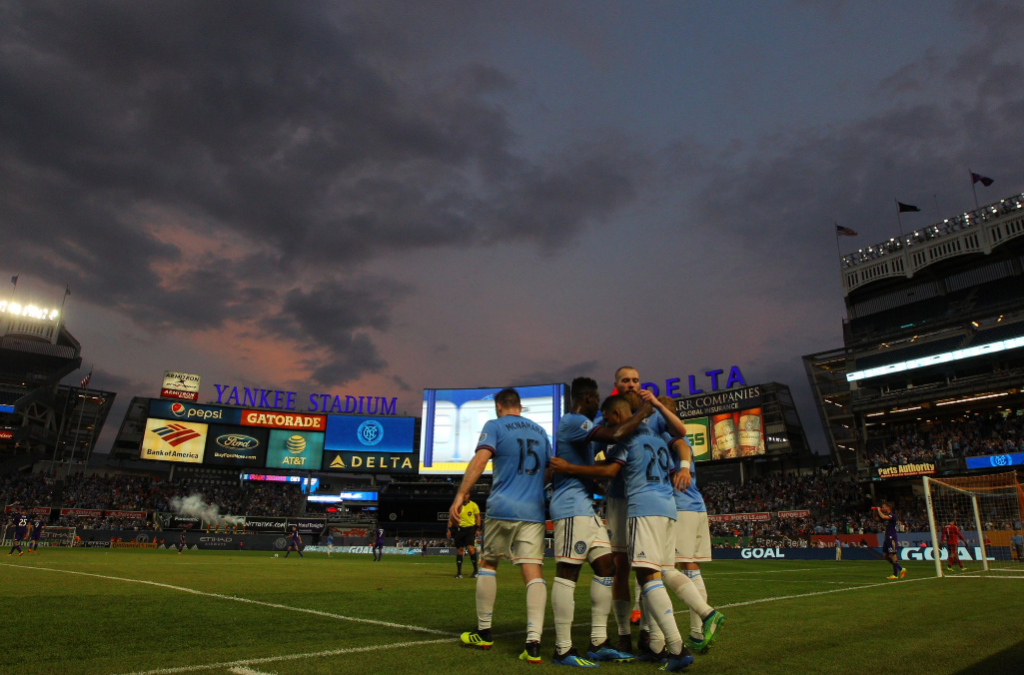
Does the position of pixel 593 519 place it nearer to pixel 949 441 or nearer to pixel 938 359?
pixel 949 441

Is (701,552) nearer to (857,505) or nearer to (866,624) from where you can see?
(866,624)

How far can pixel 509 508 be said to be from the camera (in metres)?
5.58

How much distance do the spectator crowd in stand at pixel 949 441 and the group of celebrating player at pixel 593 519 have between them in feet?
156

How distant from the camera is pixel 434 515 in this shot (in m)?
56.6

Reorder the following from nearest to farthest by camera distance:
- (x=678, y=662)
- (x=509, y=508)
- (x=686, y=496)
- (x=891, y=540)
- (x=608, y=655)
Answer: (x=678, y=662) → (x=608, y=655) → (x=509, y=508) → (x=686, y=496) → (x=891, y=540)

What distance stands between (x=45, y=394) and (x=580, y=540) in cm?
8506

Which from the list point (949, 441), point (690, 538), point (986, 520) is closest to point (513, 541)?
point (690, 538)

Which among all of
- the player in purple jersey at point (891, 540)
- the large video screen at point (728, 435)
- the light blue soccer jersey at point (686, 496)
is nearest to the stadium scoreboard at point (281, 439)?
the large video screen at point (728, 435)

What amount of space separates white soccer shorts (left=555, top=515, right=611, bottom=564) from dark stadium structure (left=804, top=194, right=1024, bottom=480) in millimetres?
48296

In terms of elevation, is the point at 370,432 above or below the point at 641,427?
above

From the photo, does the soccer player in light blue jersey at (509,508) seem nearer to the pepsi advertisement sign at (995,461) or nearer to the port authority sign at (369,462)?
the pepsi advertisement sign at (995,461)

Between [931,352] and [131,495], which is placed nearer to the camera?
[931,352]

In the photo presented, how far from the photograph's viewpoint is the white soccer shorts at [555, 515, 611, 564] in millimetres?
5270

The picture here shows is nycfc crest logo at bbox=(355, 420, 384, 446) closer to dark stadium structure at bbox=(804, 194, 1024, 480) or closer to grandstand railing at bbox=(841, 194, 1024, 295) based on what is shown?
dark stadium structure at bbox=(804, 194, 1024, 480)
